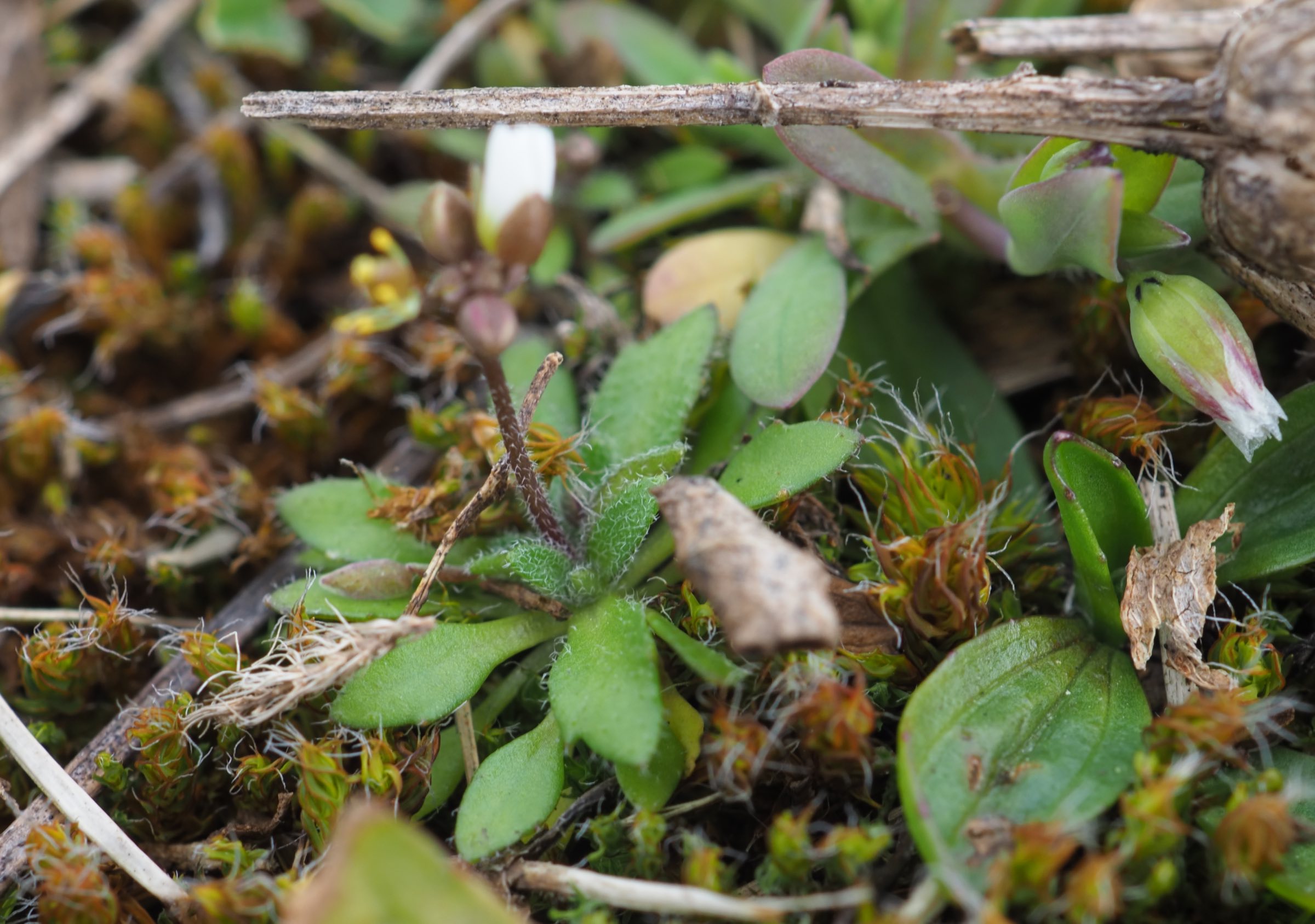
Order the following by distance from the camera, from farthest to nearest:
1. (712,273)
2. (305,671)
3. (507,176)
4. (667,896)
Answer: (712,273)
(305,671)
(507,176)
(667,896)

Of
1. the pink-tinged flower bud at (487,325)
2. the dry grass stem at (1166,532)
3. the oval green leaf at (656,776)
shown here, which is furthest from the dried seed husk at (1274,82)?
the oval green leaf at (656,776)

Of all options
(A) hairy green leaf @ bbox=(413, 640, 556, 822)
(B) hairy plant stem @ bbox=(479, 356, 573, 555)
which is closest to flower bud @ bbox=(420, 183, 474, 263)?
(B) hairy plant stem @ bbox=(479, 356, 573, 555)

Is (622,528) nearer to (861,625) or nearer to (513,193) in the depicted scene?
(861,625)

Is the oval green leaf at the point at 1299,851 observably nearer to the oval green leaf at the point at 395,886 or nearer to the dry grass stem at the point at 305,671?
the oval green leaf at the point at 395,886

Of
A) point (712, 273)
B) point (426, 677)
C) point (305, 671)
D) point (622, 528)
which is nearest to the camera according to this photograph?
point (305, 671)

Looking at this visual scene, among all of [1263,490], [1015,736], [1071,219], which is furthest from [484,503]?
[1263,490]

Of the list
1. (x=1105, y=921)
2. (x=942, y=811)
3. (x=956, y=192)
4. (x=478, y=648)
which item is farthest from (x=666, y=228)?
(x=1105, y=921)

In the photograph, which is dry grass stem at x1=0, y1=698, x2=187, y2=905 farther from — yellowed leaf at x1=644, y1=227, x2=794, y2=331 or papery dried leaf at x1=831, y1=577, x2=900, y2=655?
yellowed leaf at x1=644, y1=227, x2=794, y2=331
